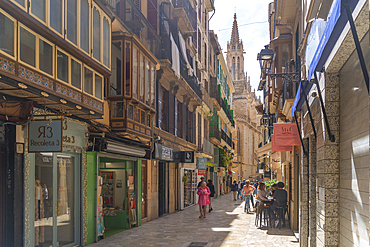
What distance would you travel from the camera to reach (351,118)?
4.85m

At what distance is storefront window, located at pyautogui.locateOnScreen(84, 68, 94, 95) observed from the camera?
889cm

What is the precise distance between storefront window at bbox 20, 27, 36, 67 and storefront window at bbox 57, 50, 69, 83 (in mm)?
879

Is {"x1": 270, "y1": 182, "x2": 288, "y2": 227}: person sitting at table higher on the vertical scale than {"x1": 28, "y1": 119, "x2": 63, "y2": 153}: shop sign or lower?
lower

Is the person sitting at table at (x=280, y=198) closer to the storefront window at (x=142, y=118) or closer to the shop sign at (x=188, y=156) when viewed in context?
the storefront window at (x=142, y=118)

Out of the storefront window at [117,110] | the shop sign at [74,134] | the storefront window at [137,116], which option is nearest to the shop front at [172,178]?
the storefront window at [137,116]

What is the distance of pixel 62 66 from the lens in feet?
25.8

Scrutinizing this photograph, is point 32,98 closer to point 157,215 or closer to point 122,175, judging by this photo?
point 122,175

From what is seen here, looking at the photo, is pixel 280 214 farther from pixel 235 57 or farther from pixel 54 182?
pixel 235 57

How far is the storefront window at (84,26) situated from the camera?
28.5 feet

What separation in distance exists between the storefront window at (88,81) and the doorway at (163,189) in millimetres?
10049

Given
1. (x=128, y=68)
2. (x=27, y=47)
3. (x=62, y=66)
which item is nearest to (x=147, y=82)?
(x=128, y=68)

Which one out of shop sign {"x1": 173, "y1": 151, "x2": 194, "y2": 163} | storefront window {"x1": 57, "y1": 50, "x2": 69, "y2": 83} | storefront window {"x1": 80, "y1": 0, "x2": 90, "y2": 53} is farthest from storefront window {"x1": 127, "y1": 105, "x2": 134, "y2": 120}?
shop sign {"x1": 173, "y1": 151, "x2": 194, "y2": 163}

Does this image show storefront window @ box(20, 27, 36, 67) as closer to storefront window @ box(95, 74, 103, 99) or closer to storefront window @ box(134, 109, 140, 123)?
storefront window @ box(95, 74, 103, 99)

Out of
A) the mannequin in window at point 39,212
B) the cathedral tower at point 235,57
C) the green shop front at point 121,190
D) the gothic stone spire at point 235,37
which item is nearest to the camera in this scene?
the mannequin in window at point 39,212
